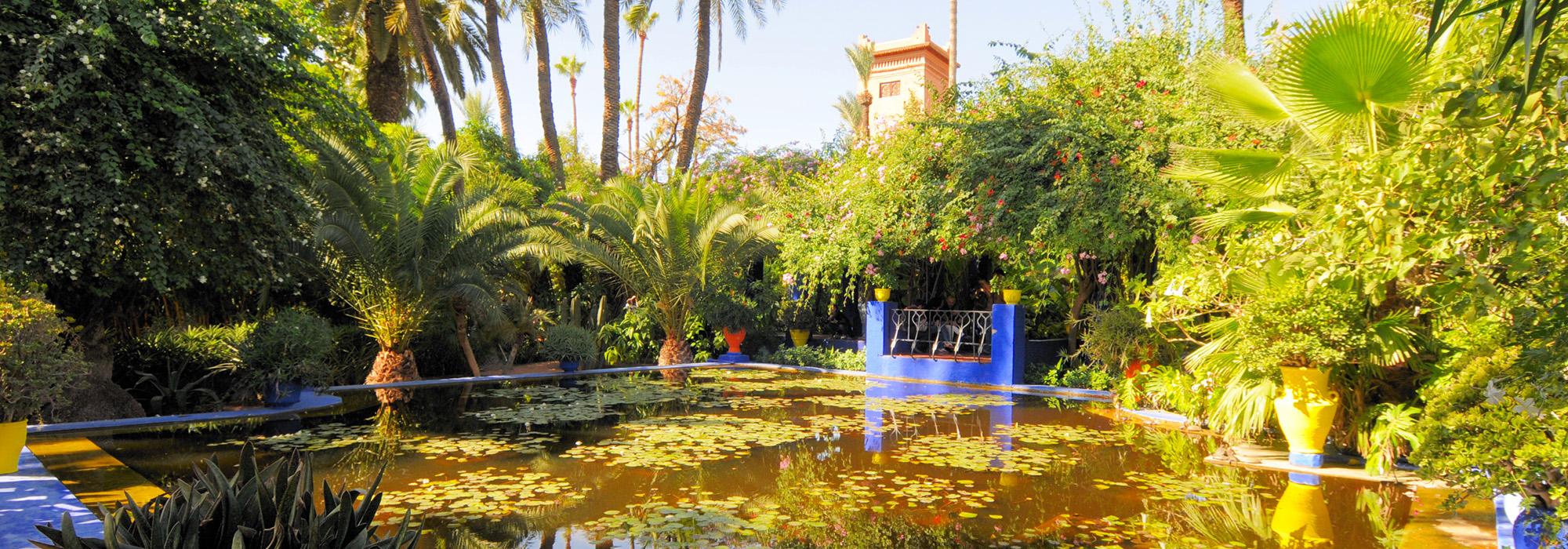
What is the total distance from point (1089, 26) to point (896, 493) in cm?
1006

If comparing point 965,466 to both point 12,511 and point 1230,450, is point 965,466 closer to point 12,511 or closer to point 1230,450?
point 1230,450

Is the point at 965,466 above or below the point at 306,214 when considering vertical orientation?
below

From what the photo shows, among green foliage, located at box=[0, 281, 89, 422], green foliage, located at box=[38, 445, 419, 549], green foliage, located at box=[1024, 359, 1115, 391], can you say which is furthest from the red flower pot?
green foliage, located at box=[38, 445, 419, 549]

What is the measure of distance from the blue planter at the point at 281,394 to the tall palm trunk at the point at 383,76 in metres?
9.75

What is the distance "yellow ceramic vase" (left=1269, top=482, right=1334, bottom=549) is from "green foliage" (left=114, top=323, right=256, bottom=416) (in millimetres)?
9931

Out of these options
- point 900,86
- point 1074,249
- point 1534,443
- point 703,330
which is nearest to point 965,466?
point 1534,443

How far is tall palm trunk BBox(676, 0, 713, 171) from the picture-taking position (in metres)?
20.3

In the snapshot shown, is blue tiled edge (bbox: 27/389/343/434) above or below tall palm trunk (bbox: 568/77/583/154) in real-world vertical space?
below

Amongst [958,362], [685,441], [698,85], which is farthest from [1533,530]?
[698,85]

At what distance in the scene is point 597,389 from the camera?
12.5 m

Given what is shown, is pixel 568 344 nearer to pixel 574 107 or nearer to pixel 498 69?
pixel 498 69

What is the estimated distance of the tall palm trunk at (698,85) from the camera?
66.7 ft

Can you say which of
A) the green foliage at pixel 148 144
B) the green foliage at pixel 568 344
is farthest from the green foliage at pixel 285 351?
the green foliage at pixel 568 344

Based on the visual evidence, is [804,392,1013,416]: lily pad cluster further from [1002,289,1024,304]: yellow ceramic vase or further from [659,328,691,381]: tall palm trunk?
[659,328,691,381]: tall palm trunk
